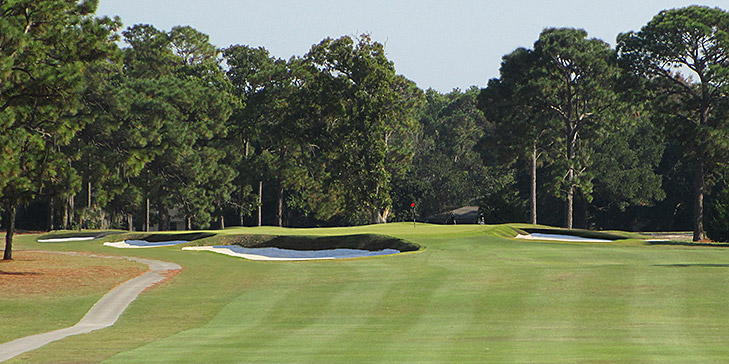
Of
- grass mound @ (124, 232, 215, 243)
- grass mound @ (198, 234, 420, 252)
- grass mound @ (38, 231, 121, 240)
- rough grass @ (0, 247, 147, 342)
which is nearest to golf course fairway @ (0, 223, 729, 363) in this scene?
rough grass @ (0, 247, 147, 342)

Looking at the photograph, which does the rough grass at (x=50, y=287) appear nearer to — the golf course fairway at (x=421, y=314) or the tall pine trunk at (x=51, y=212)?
the golf course fairway at (x=421, y=314)

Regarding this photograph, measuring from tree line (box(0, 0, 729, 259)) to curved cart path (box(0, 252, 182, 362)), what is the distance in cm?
2258

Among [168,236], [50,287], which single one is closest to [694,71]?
[168,236]

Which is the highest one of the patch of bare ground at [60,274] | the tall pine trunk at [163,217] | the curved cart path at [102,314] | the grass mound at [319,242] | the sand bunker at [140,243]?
the tall pine trunk at [163,217]

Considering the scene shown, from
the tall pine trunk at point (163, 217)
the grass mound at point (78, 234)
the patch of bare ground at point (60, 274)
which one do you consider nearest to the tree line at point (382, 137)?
the tall pine trunk at point (163, 217)

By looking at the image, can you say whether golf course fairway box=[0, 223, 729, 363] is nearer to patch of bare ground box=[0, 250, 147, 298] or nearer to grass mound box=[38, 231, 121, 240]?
patch of bare ground box=[0, 250, 147, 298]

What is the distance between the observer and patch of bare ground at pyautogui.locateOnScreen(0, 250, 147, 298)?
23562 millimetres

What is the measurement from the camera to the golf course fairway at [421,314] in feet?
40.3

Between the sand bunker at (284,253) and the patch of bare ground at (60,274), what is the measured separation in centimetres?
743

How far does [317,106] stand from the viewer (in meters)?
68.6

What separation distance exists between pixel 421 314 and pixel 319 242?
82.1 feet

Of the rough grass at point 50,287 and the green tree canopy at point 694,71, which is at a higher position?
the green tree canopy at point 694,71

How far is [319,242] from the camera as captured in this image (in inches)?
1663

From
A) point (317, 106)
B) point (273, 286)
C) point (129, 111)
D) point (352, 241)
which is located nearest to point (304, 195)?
point (317, 106)
